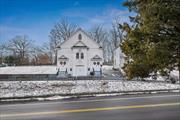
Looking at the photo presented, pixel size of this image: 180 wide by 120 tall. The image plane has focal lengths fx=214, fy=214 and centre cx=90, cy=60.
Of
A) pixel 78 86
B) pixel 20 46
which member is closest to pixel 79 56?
pixel 78 86

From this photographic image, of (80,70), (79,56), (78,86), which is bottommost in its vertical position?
(78,86)

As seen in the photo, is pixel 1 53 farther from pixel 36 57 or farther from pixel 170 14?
pixel 170 14

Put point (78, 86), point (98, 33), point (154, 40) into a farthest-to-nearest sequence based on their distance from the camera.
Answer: point (98, 33), point (78, 86), point (154, 40)

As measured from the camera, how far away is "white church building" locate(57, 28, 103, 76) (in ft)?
109

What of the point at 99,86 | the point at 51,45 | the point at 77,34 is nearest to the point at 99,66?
the point at 77,34

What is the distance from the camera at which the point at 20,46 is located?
56.1 m

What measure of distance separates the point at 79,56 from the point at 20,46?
92.2ft

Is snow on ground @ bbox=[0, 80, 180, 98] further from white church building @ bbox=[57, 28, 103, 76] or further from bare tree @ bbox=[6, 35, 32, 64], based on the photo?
bare tree @ bbox=[6, 35, 32, 64]

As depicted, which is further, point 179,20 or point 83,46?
point 83,46

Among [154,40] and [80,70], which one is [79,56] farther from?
[154,40]

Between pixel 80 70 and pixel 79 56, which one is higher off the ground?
pixel 79 56

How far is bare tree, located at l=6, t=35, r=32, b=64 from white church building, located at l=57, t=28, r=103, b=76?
80.9ft

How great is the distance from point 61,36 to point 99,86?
31018mm

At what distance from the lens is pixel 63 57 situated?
3381cm
